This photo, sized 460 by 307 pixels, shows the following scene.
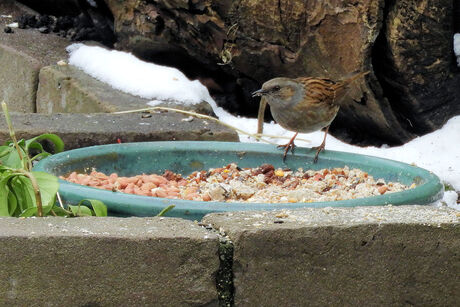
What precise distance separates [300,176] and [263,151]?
9.0 inches

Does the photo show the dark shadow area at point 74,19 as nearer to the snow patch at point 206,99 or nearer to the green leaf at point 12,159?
the snow patch at point 206,99

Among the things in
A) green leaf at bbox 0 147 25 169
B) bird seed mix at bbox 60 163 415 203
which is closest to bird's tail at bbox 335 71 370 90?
bird seed mix at bbox 60 163 415 203

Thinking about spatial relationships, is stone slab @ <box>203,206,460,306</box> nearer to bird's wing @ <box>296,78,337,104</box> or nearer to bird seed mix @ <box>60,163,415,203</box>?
bird seed mix @ <box>60,163,415,203</box>

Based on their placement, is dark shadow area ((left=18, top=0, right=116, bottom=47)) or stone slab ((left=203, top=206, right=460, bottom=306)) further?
dark shadow area ((left=18, top=0, right=116, bottom=47))

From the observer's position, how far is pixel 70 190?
287cm

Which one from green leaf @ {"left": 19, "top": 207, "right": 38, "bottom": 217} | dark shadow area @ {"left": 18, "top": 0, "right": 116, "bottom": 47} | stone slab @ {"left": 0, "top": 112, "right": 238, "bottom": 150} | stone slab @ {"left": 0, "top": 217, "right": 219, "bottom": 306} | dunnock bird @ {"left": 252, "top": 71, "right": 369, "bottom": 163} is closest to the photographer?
stone slab @ {"left": 0, "top": 217, "right": 219, "bottom": 306}

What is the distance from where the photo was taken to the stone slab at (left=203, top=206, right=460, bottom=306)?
223cm

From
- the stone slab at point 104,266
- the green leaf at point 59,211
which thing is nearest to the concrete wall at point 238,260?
the stone slab at point 104,266

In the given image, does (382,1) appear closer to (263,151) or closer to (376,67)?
(376,67)

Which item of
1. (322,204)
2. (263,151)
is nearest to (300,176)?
(263,151)

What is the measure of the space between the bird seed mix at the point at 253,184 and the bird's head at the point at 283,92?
43 cm

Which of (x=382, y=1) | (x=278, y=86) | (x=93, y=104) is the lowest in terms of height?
(x=93, y=104)

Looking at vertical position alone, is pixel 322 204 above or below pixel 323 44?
below

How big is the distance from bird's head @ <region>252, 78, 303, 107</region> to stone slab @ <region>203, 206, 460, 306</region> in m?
1.58
